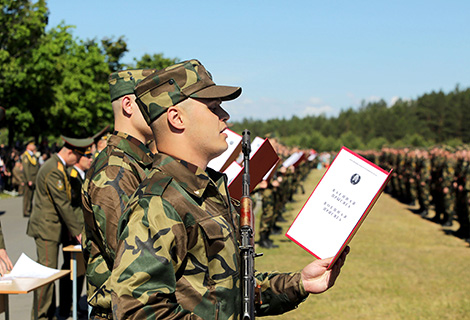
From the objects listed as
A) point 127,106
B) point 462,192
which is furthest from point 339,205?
point 462,192

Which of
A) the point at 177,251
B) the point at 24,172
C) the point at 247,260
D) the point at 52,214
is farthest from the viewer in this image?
the point at 24,172

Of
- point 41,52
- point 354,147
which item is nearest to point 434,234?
point 41,52

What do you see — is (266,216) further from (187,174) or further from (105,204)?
(187,174)

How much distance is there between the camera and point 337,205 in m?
2.22

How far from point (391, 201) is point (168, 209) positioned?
81.2ft

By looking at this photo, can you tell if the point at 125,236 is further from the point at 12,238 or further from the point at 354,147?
the point at 354,147

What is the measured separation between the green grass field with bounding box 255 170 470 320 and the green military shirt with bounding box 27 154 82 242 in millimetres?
3006

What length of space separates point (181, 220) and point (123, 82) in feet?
5.09

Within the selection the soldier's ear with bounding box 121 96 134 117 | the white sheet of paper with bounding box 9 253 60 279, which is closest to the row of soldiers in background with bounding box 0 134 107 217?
the white sheet of paper with bounding box 9 253 60 279

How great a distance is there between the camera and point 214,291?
5.71 ft

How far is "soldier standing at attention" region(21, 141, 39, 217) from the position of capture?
14.4 metres

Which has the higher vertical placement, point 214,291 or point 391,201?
point 214,291

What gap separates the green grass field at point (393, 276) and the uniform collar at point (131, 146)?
4535 mm

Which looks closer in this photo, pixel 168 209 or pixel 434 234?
pixel 168 209
